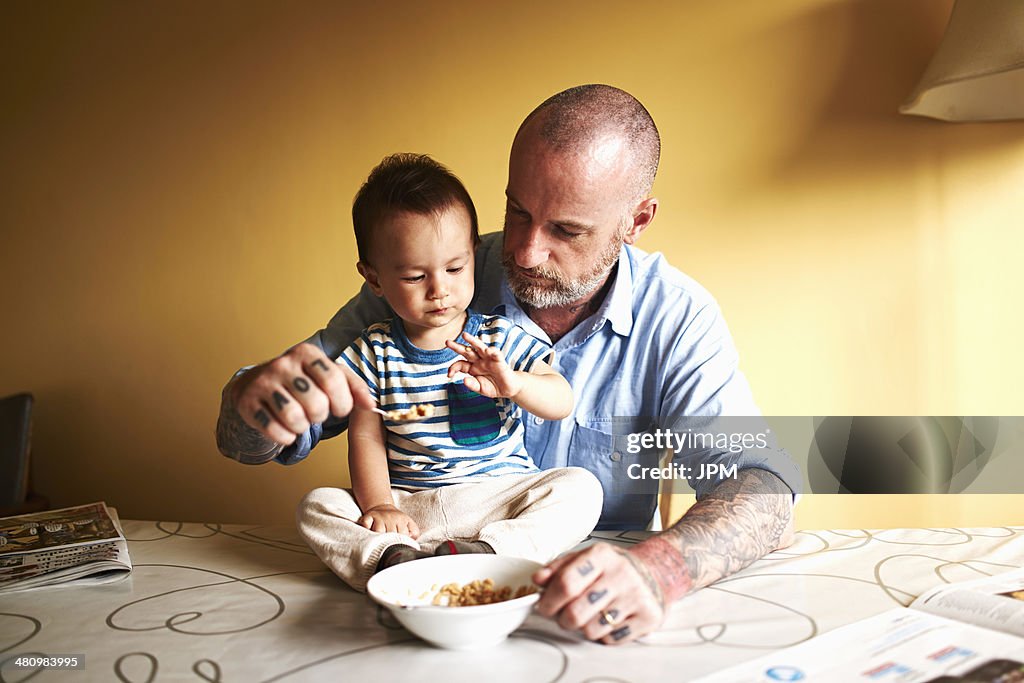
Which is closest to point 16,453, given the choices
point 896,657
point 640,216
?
point 640,216

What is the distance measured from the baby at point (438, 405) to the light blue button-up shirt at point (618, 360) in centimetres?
16

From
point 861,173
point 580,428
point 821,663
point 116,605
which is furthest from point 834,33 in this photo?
point 116,605

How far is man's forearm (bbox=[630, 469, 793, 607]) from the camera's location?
105 centimetres

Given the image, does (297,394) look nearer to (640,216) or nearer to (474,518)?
(474,518)

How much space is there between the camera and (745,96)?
222cm

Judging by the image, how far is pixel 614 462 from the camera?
1632 millimetres

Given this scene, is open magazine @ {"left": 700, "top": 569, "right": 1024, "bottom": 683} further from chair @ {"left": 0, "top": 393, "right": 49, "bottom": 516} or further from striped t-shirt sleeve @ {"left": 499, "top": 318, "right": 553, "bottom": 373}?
chair @ {"left": 0, "top": 393, "right": 49, "bottom": 516}

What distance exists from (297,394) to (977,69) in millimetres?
1608

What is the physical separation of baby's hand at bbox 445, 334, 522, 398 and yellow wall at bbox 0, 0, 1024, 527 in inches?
44.2

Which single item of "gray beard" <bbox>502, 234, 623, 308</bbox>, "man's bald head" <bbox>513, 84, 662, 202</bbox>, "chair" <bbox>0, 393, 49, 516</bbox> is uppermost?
"man's bald head" <bbox>513, 84, 662, 202</bbox>

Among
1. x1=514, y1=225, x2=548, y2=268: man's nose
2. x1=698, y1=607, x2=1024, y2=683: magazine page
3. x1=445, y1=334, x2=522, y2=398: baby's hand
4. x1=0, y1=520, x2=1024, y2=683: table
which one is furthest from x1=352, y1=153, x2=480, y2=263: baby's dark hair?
x1=698, y1=607, x2=1024, y2=683: magazine page

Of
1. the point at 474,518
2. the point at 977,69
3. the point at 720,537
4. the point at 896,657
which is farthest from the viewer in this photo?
the point at 977,69

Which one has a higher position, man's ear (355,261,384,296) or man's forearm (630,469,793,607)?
man's ear (355,261,384,296)

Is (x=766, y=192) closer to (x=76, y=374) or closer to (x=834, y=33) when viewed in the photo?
(x=834, y=33)
